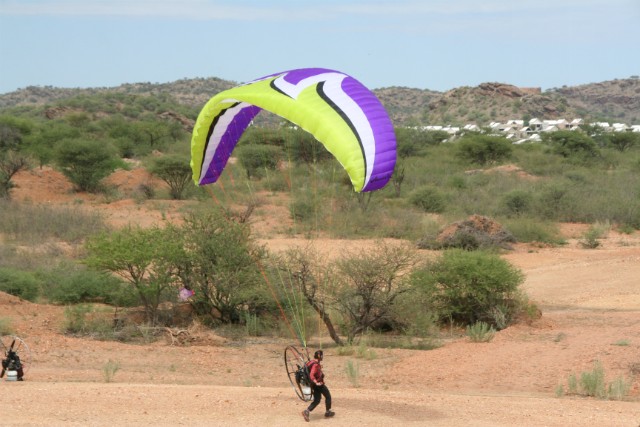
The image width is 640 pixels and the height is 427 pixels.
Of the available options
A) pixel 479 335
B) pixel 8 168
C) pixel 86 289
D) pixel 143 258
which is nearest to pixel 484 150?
pixel 8 168

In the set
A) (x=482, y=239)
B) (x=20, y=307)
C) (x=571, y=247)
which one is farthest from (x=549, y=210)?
(x=20, y=307)

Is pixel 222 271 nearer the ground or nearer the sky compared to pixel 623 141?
nearer the ground

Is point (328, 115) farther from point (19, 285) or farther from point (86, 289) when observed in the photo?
point (19, 285)

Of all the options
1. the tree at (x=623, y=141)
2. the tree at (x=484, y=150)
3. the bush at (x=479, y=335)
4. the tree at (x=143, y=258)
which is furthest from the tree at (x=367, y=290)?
the tree at (x=623, y=141)

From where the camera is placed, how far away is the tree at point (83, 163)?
135ft

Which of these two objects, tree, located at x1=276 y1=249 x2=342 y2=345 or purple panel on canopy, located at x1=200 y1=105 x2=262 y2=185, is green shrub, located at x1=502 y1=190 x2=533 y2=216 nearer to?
tree, located at x1=276 y1=249 x2=342 y2=345

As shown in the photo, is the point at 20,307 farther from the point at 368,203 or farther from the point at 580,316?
the point at 368,203

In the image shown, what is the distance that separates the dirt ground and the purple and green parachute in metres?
3.02

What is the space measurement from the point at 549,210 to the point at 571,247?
564 cm

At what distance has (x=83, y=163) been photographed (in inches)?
1622

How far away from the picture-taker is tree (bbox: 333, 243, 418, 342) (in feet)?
59.5

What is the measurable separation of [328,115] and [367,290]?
24.8ft

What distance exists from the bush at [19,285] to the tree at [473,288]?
8698mm

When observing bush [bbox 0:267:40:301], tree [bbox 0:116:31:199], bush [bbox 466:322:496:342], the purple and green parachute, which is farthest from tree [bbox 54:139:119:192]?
the purple and green parachute
